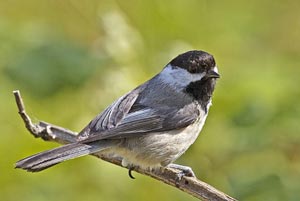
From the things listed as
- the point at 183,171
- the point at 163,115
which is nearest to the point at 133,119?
the point at 163,115

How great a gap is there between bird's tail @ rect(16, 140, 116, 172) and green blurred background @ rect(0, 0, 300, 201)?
409 mm

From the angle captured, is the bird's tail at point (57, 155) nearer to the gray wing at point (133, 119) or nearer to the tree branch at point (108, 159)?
the gray wing at point (133, 119)

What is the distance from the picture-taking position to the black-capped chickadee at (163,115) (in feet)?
8.93

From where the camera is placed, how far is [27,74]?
10.0ft

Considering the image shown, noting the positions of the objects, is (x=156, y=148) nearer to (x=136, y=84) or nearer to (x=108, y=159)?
(x=108, y=159)

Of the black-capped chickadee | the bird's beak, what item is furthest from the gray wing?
the bird's beak

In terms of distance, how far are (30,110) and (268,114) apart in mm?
995

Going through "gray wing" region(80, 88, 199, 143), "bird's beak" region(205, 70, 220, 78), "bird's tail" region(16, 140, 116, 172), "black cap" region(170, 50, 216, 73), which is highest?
"black cap" region(170, 50, 216, 73)

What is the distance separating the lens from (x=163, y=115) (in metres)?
2.82

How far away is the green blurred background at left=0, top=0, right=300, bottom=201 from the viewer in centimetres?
281

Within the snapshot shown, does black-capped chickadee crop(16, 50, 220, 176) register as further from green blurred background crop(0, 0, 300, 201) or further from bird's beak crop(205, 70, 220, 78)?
green blurred background crop(0, 0, 300, 201)

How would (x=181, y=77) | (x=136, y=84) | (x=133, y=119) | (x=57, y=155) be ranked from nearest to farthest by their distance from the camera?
(x=57, y=155) < (x=133, y=119) < (x=181, y=77) < (x=136, y=84)

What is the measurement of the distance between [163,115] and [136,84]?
0.28 m

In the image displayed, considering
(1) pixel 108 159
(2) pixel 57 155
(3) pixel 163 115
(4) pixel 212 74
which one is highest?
(4) pixel 212 74
